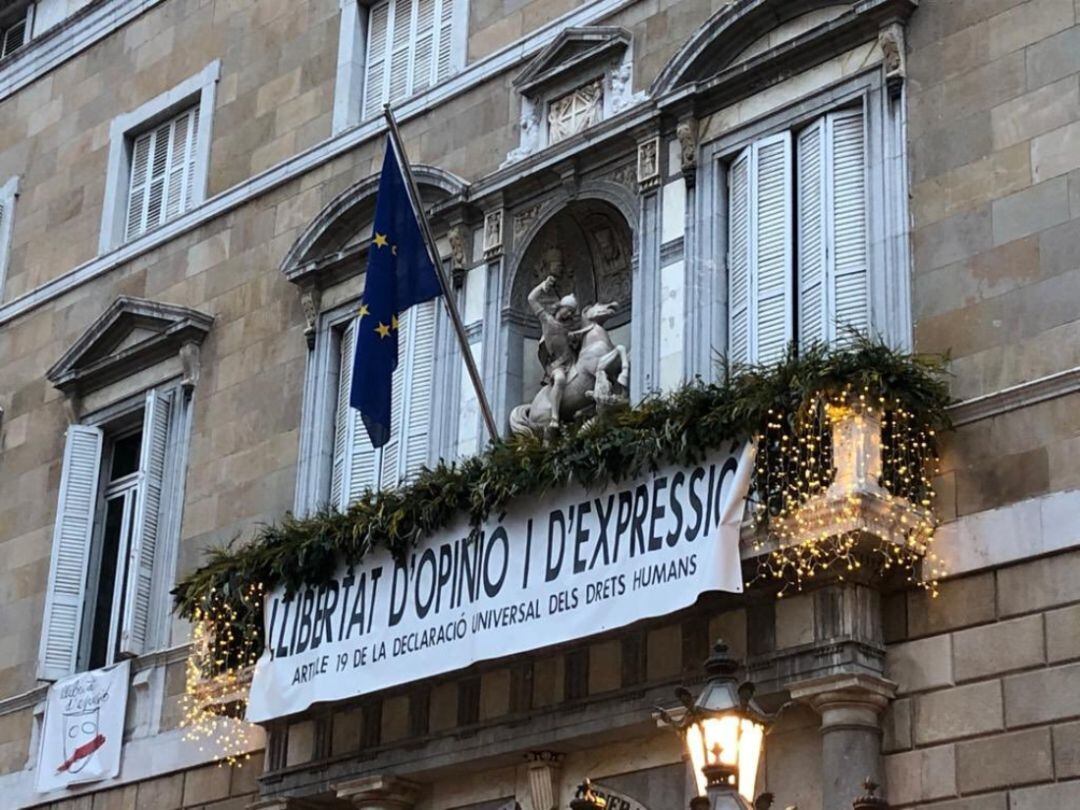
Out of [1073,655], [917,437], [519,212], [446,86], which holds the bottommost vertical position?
[1073,655]

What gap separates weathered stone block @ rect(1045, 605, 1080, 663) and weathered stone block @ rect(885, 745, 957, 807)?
1068 millimetres

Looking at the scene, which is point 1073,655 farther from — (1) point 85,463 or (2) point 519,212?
(1) point 85,463

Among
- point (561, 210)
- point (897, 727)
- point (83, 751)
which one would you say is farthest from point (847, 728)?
point (83, 751)

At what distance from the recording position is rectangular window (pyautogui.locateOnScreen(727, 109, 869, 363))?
18016 mm

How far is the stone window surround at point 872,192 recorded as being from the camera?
17469 millimetres

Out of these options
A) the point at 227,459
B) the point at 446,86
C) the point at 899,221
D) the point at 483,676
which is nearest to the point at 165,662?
the point at 227,459

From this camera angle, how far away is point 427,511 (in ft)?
61.8

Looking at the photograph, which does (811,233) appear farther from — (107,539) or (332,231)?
(107,539)

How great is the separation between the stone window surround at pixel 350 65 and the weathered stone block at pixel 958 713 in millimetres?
10664

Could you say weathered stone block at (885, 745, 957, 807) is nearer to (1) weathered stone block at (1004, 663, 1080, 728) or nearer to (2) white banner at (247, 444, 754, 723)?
(1) weathered stone block at (1004, 663, 1080, 728)

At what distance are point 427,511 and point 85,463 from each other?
770 cm

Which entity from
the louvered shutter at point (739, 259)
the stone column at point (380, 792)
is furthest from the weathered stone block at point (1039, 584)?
the stone column at point (380, 792)

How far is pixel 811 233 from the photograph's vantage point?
18438 millimetres

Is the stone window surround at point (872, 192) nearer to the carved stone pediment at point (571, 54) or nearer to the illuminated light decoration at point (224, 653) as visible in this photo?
the carved stone pediment at point (571, 54)
